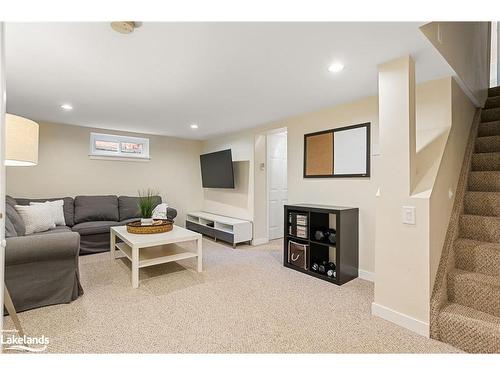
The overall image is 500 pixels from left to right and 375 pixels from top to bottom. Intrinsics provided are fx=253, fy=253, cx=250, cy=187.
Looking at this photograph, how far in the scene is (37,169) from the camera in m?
4.14

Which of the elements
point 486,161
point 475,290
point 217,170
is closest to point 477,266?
point 475,290

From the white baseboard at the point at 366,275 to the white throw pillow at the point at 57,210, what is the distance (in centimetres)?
426

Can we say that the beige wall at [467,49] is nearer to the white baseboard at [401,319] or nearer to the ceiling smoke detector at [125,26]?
the ceiling smoke detector at [125,26]

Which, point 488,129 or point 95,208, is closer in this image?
point 488,129

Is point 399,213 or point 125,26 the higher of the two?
point 125,26

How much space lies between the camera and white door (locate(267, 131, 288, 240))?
482cm

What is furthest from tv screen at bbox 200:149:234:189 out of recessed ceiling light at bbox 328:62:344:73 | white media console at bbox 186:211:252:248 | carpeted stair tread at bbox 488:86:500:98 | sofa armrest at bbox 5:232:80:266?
carpeted stair tread at bbox 488:86:500:98

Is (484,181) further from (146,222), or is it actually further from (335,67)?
(146,222)

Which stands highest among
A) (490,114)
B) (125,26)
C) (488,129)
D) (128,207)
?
(125,26)

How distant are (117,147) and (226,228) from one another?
2666 mm

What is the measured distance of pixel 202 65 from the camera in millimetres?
2143

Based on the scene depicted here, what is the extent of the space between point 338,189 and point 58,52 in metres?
3.05
